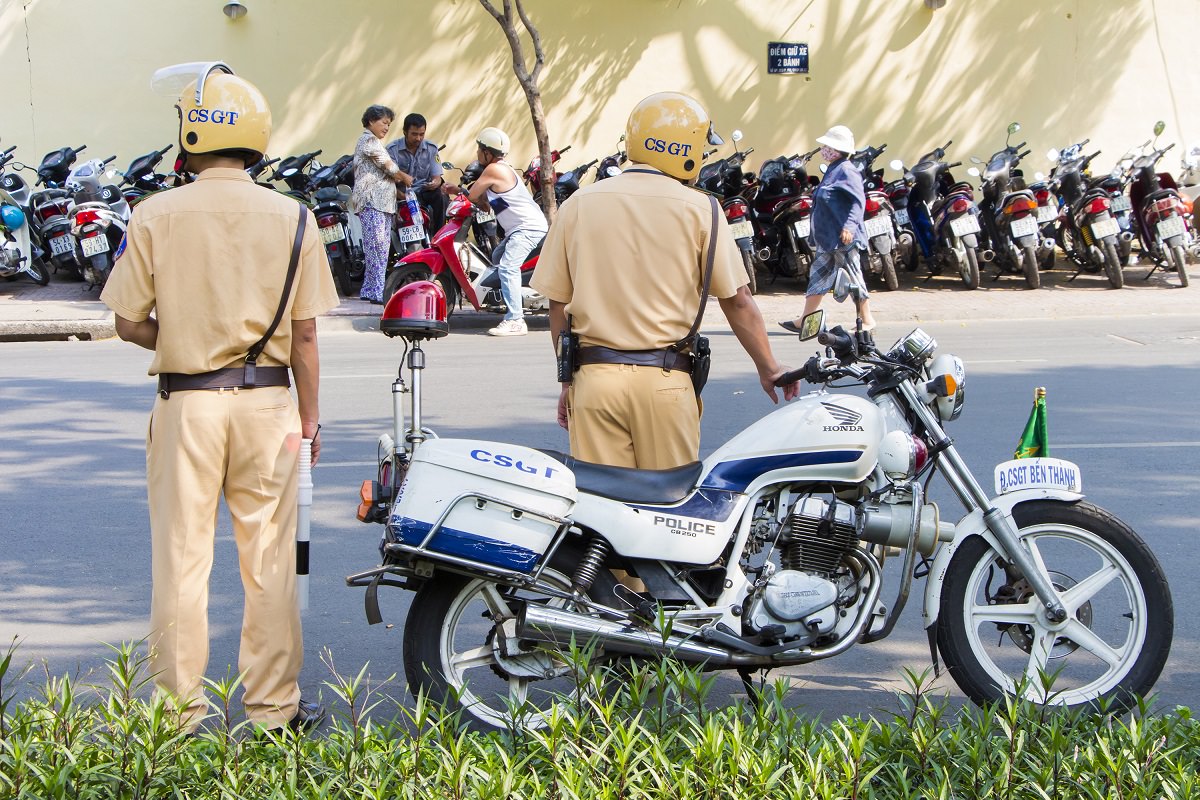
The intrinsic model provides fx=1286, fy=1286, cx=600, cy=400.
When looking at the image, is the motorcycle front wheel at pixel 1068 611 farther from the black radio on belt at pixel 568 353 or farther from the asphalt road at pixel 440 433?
the black radio on belt at pixel 568 353

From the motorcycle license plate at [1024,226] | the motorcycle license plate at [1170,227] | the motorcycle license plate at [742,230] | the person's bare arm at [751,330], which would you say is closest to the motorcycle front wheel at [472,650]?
the person's bare arm at [751,330]

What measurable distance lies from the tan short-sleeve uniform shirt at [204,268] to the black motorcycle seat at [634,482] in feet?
3.16

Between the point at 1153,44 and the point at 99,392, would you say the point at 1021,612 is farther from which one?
the point at 1153,44

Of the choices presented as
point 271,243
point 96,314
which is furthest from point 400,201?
point 271,243

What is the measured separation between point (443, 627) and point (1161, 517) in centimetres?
393

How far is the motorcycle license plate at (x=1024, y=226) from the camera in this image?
13.6 m

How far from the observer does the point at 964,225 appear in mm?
13664

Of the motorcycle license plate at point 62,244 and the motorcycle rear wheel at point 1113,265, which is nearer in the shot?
the motorcycle license plate at point 62,244

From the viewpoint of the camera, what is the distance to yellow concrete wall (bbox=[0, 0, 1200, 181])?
620 inches

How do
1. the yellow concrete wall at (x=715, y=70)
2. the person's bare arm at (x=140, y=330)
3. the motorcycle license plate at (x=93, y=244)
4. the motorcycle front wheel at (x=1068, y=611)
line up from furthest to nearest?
the yellow concrete wall at (x=715, y=70) → the motorcycle license plate at (x=93, y=244) → the motorcycle front wheel at (x=1068, y=611) → the person's bare arm at (x=140, y=330)

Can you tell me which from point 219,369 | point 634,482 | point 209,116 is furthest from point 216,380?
point 634,482

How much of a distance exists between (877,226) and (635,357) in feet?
32.3

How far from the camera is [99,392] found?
930cm

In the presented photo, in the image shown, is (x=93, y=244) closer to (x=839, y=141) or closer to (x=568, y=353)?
(x=839, y=141)
